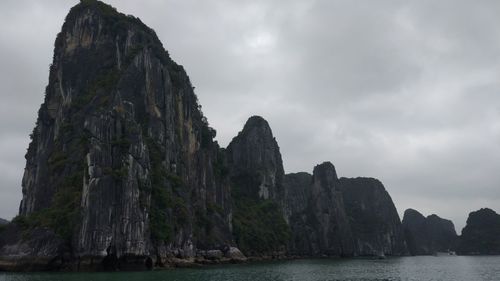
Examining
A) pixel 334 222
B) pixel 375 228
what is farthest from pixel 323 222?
pixel 375 228

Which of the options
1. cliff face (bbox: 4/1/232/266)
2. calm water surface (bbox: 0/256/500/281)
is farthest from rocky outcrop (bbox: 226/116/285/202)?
calm water surface (bbox: 0/256/500/281)

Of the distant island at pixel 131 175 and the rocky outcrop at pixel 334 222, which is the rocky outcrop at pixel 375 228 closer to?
the rocky outcrop at pixel 334 222

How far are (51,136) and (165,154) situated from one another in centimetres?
2219

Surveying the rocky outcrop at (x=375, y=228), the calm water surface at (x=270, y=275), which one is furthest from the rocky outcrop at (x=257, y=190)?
the rocky outcrop at (x=375, y=228)

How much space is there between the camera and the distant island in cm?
5319

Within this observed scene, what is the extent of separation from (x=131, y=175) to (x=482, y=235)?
572ft

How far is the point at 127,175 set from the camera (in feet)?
183

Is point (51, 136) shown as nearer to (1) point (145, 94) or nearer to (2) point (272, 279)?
(1) point (145, 94)

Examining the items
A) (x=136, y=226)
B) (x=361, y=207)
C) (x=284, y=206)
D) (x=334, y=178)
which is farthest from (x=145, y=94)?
(x=361, y=207)

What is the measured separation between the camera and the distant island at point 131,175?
5319 cm

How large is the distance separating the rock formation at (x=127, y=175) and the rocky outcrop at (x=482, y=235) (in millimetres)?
93922

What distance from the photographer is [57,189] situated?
66062 millimetres

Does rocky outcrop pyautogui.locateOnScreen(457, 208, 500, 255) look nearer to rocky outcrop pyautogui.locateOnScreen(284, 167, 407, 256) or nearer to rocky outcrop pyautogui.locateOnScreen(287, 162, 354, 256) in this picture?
rocky outcrop pyautogui.locateOnScreen(284, 167, 407, 256)

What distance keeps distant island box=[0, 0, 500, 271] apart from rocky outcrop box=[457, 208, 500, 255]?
8438 centimetres
